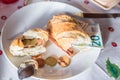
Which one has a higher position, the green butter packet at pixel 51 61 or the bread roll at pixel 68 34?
the bread roll at pixel 68 34

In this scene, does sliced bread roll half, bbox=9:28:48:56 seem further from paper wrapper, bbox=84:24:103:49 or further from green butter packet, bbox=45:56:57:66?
paper wrapper, bbox=84:24:103:49

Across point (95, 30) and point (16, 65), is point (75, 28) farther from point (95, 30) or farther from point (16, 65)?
point (16, 65)

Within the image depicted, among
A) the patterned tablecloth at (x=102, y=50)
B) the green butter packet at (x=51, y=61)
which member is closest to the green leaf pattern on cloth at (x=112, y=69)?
the patterned tablecloth at (x=102, y=50)

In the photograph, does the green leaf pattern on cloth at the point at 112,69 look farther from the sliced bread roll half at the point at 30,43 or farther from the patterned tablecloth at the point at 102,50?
the sliced bread roll half at the point at 30,43

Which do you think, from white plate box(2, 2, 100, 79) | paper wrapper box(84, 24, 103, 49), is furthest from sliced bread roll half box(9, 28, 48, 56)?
paper wrapper box(84, 24, 103, 49)

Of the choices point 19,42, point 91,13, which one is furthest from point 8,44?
point 91,13

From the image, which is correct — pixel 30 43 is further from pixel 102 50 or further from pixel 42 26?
pixel 102 50

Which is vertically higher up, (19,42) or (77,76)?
(19,42)
